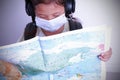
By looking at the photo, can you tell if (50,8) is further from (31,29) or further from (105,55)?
(105,55)

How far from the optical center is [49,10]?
968 mm

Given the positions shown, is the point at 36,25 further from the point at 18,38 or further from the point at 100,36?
the point at 100,36

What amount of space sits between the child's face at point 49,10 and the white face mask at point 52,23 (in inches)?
0.5

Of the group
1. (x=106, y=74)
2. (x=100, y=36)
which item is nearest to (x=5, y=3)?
(x=100, y=36)

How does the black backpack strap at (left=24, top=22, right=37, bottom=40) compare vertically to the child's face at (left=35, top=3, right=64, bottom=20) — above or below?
below

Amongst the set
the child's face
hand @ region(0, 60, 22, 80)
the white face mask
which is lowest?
hand @ region(0, 60, 22, 80)

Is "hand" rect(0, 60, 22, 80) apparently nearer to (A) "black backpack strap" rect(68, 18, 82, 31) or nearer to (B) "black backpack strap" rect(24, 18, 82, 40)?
(B) "black backpack strap" rect(24, 18, 82, 40)

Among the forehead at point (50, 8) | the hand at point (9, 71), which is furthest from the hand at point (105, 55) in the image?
the hand at point (9, 71)

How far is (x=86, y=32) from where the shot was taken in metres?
0.96

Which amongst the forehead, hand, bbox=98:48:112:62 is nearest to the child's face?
the forehead

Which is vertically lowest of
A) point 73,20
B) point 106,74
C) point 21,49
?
point 106,74

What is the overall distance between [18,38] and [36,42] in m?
0.09

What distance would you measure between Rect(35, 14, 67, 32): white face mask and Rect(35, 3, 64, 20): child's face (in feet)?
0.04

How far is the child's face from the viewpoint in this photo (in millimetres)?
967
